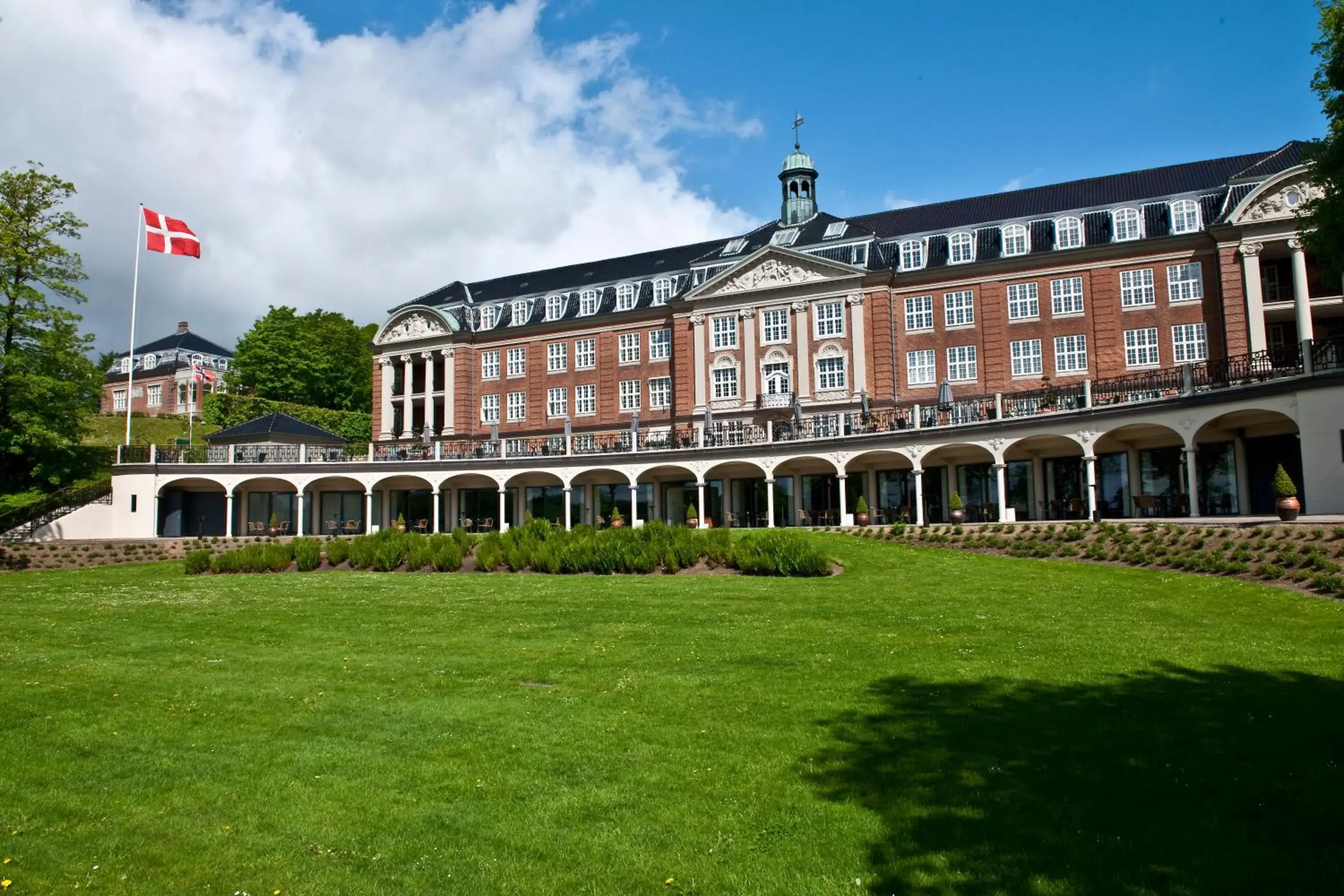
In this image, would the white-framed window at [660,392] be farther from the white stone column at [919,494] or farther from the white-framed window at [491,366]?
the white stone column at [919,494]

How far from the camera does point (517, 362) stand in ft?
199

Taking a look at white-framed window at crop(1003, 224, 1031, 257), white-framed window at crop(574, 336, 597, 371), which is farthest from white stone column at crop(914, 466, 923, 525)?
white-framed window at crop(574, 336, 597, 371)

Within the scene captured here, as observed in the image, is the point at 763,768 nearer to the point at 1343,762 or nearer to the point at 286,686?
the point at 1343,762

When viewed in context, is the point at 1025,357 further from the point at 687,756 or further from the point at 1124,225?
the point at 687,756

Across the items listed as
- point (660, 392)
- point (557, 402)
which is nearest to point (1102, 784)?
point (660, 392)

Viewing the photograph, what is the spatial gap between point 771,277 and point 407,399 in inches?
1006

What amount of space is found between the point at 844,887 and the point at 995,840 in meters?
1.21

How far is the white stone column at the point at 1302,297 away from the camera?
38.4 m

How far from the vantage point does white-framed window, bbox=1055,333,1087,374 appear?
45.1 meters

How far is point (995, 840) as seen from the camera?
21.4 feet

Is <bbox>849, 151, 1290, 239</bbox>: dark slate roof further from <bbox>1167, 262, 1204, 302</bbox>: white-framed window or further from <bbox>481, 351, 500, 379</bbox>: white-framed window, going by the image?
<bbox>481, 351, 500, 379</bbox>: white-framed window

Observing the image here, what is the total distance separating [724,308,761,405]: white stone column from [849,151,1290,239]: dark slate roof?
833cm

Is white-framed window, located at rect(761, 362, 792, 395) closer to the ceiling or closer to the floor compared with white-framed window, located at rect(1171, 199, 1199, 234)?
closer to the floor

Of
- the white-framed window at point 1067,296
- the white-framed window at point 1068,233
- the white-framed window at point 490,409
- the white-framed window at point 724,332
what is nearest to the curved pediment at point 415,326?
the white-framed window at point 490,409
